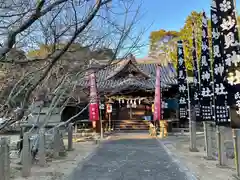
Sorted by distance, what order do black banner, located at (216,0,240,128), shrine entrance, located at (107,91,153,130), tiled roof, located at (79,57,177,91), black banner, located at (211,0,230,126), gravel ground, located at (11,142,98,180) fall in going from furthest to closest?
shrine entrance, located at (107,91,153,130) < tiled roof, located at (79,57,177,91) < black banner, located at (211,0,230,126) < gravel ground, located at (11,142,98,180) < black banner, located at (216,0,240,128)

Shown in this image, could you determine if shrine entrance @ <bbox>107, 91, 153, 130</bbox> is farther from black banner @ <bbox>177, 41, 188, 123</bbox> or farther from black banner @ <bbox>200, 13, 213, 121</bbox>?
black banner @ <bbox>200, 13, 213, 121</bbox>

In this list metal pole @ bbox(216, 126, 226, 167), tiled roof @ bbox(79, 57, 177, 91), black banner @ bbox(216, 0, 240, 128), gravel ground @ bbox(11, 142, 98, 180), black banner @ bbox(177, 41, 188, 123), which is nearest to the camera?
black banner @ bbox(216, 0, 240, 128)

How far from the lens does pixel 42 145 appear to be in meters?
9.59

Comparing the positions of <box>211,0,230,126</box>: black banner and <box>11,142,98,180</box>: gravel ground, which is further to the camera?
<box>211,0,230,126</box>: black banner

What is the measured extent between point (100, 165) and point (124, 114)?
16760 mm

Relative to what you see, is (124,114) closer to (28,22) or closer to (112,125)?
(112,125)

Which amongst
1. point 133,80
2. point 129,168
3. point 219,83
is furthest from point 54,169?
point 133,80

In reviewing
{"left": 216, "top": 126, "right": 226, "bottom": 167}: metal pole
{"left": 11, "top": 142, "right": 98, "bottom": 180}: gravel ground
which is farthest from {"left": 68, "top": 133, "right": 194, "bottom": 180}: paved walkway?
{"left": 216, "top": 126, "right": 226, "bottom": 167}: metal pole

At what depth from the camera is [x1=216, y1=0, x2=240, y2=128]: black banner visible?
682 centimetres

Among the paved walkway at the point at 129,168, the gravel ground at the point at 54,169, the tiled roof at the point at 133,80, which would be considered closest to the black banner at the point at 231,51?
the paved walkway at the point at 129,168

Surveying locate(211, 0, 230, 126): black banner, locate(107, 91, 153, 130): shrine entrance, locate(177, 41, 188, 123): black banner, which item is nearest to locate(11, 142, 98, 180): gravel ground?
locate(211, 0, 230, 126): black banner

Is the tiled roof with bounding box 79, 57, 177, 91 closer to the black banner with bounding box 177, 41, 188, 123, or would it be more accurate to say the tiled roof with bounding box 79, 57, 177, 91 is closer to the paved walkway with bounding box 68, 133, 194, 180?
the black banner with bounding box 177, 41, 188, 123

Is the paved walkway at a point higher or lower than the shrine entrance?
lower

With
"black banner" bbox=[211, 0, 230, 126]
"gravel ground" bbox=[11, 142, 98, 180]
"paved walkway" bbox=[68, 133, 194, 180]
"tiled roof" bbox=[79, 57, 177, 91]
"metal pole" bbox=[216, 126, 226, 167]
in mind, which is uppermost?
"tiled roof" bbox=[79, 57, 177, 91]
